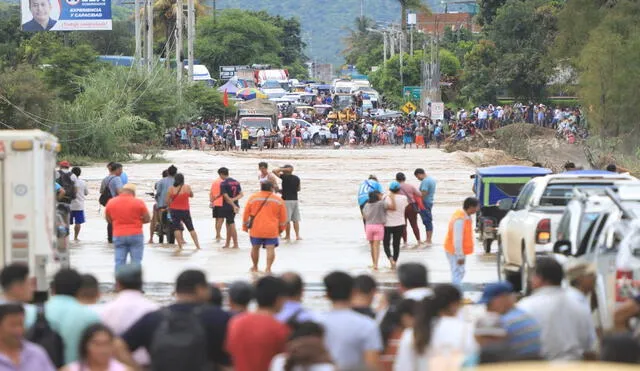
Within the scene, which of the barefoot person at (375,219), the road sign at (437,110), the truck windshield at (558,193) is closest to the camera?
the truck windshield at (558,193)

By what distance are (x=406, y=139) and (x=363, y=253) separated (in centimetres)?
5058

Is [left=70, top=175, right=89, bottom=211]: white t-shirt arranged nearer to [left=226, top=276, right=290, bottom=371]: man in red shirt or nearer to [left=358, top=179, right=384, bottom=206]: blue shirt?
[left=358, top=179, right=384, bottom=206]: blue shirt

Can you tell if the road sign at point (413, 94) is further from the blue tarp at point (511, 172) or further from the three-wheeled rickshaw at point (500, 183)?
the three-wheeled rickshaw at point (500, 183)

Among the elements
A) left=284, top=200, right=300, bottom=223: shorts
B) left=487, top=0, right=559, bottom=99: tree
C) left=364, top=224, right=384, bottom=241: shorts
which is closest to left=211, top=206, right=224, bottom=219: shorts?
left=284, top=200, right=300, bottom=223: shorts

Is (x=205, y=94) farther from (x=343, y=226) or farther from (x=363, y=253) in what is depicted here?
(x=363, y=253)

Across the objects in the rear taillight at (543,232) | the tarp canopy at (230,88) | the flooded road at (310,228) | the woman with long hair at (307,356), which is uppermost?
the tarp canopy at (230,88)

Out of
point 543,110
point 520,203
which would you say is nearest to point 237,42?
point 543,110

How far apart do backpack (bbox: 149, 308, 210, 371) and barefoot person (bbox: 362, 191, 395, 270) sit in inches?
505

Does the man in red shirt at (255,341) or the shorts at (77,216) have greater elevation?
the man in red shirt at (255,341)

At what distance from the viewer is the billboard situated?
237 feet

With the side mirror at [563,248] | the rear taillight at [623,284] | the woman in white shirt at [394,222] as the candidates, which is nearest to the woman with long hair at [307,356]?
the rear taillight at [623,284]

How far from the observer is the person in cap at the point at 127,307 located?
397 inches

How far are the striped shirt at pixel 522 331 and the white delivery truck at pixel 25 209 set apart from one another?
7.76 metres

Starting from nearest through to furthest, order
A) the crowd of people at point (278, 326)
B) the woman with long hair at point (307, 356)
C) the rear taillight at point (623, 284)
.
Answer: the woman with long hair at point (307, 356), the crowd of people at point (278, 326), the rear taillight at point (623, 284)
